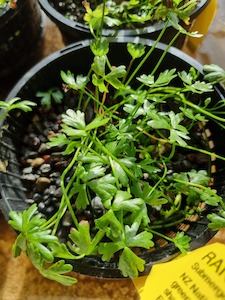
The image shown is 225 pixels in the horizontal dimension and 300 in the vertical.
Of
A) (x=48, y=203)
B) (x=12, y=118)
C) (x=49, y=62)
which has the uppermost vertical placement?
(x=49, y=62)

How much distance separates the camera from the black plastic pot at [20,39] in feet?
3.82

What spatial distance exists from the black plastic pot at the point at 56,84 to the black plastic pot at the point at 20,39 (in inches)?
7.8

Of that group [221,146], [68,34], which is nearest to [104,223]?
[221,146]

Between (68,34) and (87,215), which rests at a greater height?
(68,34)

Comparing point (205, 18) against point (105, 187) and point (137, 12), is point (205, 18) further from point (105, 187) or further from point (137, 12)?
point (105, 187)

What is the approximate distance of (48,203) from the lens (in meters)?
0.95

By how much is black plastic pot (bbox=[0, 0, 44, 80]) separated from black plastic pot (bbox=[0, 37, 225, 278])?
0.65 ft

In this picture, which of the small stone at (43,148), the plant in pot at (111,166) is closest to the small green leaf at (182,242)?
the plant in pot at (111,166)

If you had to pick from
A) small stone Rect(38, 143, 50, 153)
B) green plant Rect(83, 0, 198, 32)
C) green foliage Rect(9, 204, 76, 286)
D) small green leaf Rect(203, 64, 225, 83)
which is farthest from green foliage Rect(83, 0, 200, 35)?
green foliage Rect(9, 204, 76, 286)

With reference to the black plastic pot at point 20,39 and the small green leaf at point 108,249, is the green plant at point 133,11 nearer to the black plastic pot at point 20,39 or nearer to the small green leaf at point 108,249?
the black plastic pot at point 20,39

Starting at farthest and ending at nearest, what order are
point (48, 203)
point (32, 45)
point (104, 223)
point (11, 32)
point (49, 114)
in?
point (32, 45) → point (11, 32) → point (49, 114) → point (48, 203) → point (104, 223)

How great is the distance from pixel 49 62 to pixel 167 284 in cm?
55

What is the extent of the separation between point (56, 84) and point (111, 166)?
0.39m

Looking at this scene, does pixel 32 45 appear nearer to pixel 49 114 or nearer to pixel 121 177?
pixel 49 114
